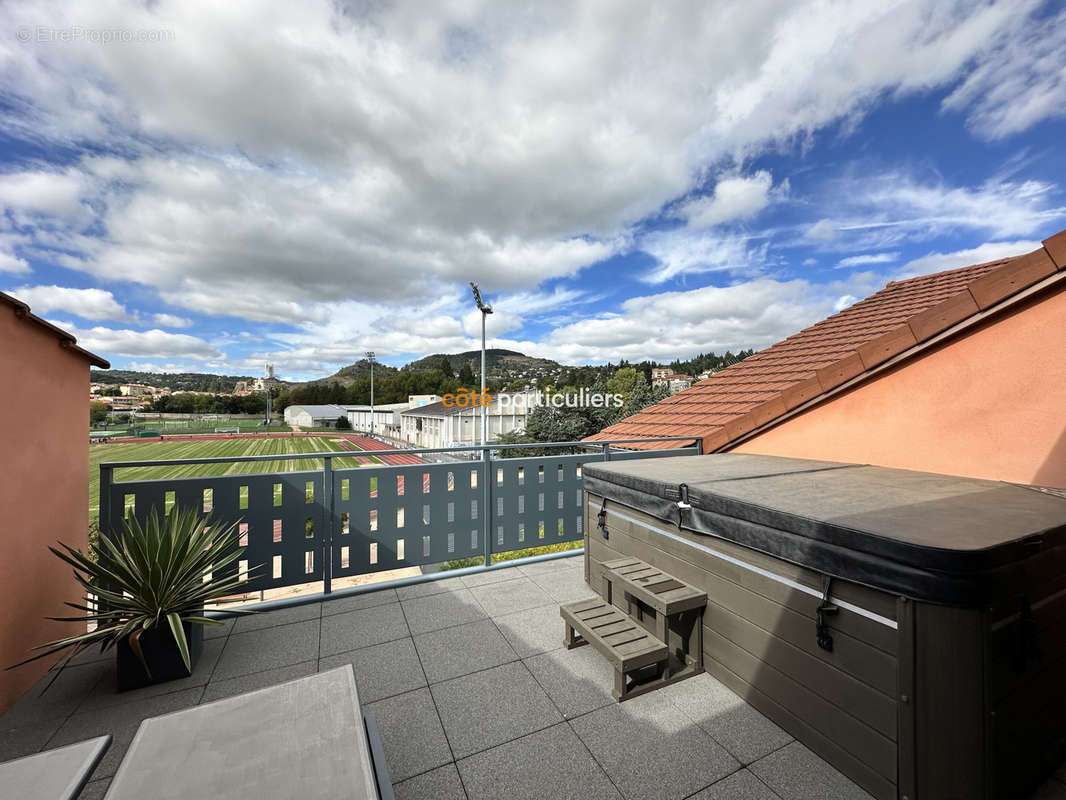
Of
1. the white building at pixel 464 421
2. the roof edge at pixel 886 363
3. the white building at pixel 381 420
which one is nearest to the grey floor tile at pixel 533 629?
the roof edge at pixel 886 363

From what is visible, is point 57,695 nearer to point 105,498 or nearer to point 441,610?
point 105,498

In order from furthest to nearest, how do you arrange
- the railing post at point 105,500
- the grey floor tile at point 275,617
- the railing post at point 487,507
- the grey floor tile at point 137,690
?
the railing post at point 487,507, the grey floor tile at point 275,617, the railing post at point 105,500, the grey floor tile at point 137,690

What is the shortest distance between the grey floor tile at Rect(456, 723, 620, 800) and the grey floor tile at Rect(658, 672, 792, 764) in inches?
22.9

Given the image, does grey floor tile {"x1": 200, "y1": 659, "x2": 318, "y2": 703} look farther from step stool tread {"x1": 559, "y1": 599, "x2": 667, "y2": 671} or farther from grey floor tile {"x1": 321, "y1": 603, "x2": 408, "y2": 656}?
step stool tread {"x1": 559, "y1": 599, "x2": 667, "y2": 671}

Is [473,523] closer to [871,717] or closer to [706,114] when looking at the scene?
[871,717]

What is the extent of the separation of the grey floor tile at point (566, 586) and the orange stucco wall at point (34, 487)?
304cm

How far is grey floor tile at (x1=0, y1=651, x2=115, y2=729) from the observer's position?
1.95 m

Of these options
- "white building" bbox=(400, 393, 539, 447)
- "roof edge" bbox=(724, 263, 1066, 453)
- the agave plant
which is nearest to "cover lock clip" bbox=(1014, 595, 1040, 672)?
"roof edge" bbox=(724, 263, 1066, 453)

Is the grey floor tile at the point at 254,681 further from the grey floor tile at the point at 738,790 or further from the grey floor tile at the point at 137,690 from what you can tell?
the grey floor tile at the point at 738,790

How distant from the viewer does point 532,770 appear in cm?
163

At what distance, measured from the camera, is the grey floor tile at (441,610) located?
2808 millimetres

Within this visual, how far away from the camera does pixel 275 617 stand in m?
2.92

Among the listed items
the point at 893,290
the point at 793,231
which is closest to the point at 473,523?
the point at 893,290

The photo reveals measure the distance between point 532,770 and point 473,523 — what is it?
217 centimetres
